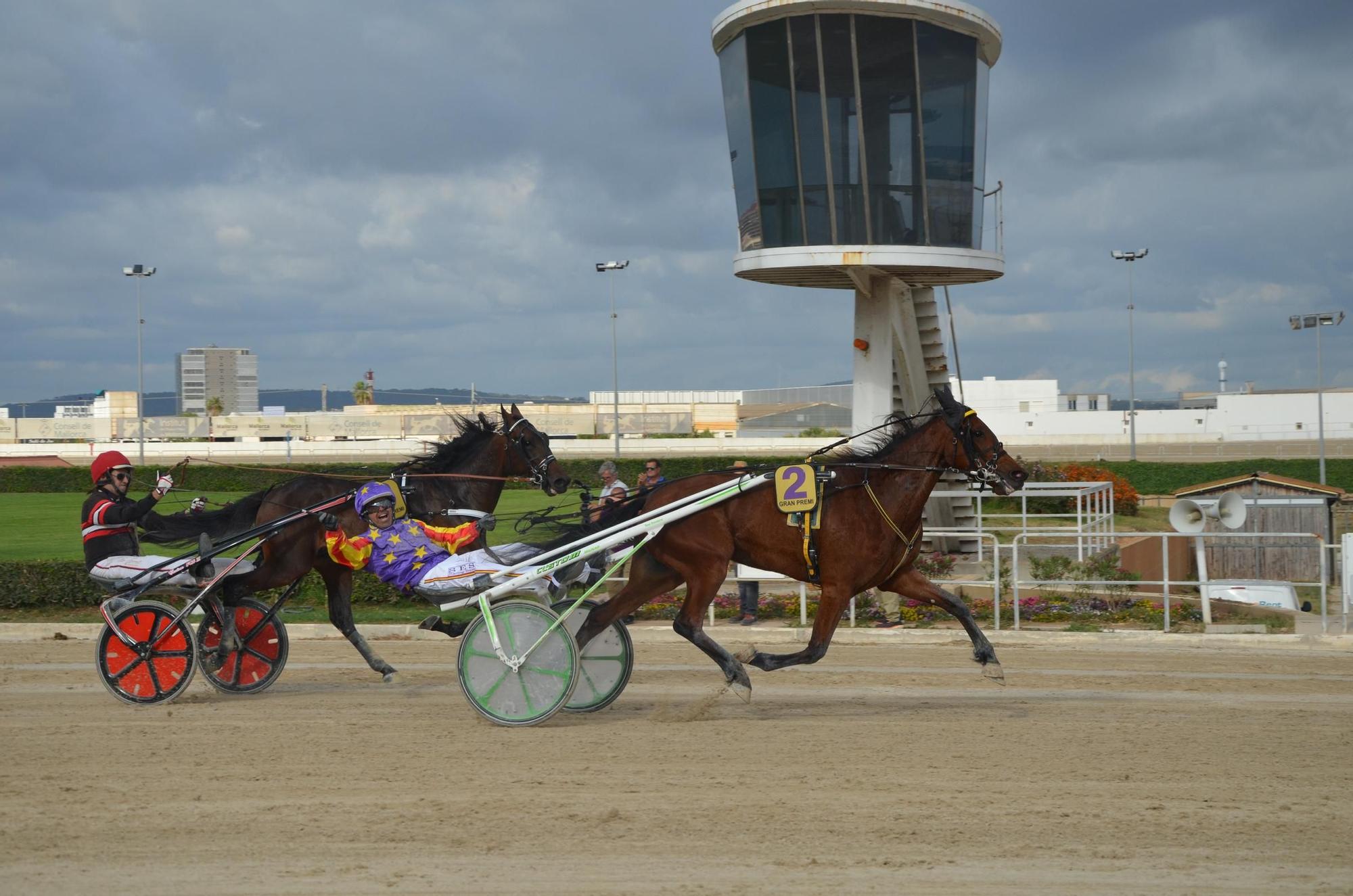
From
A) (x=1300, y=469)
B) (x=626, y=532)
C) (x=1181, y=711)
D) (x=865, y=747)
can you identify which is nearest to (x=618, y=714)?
(x=626, y=532)

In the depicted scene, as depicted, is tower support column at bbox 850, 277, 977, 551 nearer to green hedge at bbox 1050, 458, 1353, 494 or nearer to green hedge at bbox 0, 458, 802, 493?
green hedge at bbox 0, 458, 802, 493

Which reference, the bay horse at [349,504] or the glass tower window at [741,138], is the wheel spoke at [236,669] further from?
the glass tower window at [741,138]

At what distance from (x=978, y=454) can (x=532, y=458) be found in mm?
3746

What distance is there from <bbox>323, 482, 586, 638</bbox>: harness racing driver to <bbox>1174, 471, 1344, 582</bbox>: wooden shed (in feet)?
52.2

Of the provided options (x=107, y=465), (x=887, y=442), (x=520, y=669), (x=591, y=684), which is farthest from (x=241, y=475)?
(x=887, y=442)

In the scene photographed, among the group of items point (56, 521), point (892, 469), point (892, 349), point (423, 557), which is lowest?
point (56, 521)

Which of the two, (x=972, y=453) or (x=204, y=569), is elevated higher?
(x=972, y=453)

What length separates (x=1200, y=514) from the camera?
43.2 feet

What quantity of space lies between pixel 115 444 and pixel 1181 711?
65.2 m

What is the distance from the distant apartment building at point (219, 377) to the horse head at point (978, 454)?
184 m

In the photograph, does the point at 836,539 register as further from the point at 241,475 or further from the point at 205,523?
the point at 241,475

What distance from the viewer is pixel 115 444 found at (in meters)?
64.6

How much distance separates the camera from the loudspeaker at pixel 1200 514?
12.9 m

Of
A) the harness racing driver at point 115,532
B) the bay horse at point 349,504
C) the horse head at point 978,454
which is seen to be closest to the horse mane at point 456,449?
the bay horse at point 349,504
